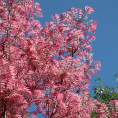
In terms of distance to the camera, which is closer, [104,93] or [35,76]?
[35,76]

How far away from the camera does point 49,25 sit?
7797 millimetres

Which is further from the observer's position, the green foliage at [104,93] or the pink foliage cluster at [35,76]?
the green foliage at [104,93]

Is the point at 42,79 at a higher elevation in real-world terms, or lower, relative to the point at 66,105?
higher

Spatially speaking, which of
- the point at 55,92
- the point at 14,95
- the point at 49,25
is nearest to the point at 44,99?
the point at 55,92

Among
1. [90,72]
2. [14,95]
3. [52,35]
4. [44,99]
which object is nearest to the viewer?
[14,95]

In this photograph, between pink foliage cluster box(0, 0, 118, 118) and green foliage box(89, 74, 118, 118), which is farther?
green foliage box(89, 74, 118, 118)

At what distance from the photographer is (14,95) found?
13.8 feet

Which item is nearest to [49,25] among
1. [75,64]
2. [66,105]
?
[75,64]

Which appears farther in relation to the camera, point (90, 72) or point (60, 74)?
point (90, 72)

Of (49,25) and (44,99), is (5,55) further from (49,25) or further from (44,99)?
(49,25)

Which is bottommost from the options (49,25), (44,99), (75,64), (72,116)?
(72,116)

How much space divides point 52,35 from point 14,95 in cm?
360

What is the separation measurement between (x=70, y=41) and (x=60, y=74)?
2.14 meters

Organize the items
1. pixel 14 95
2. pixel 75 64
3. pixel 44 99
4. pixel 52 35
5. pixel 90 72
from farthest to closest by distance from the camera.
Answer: pixel 90 72
pixel 52 35
pixel 75 64
pixel 44 99
pixel 14 95
